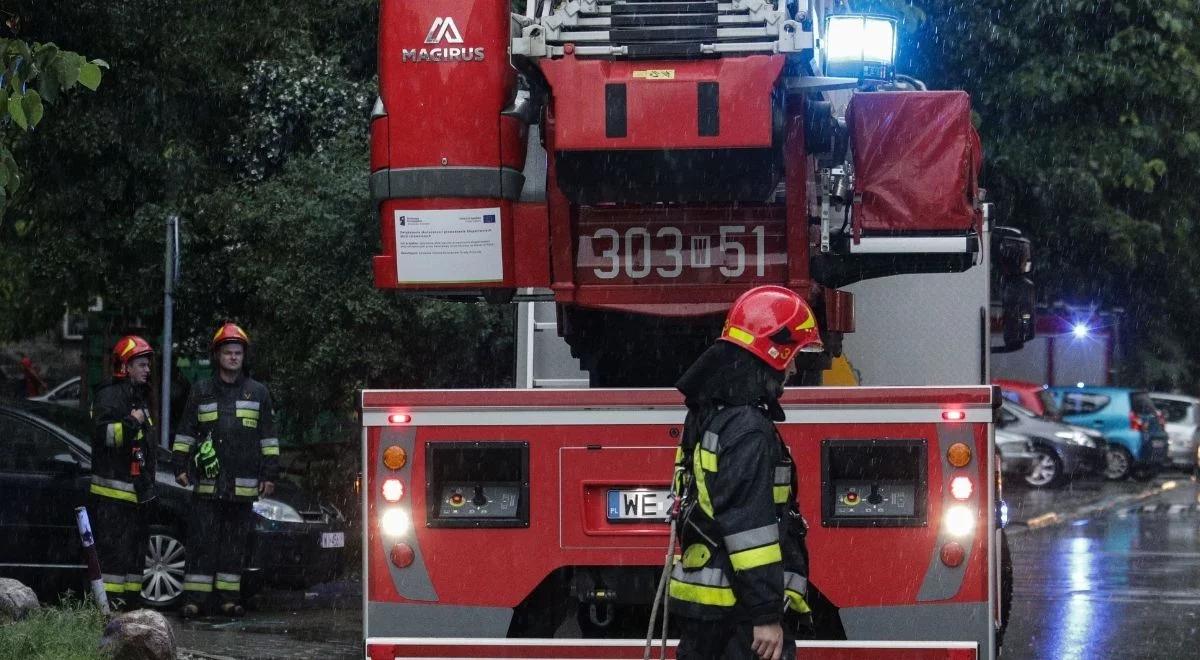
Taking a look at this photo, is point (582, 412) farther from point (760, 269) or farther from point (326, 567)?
point (326, 567)

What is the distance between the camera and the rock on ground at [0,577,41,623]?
9.92 m

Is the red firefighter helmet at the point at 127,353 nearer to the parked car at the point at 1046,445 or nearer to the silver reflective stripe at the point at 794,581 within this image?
the silver reflective stripe at the point at 794,581

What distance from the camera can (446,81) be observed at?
7.19 metres

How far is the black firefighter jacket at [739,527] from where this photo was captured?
210 inches

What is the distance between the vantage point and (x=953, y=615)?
276 inches

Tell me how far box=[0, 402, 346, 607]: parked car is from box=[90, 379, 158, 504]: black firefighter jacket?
2.07ft

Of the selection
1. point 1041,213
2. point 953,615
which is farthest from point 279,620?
point 1041,213

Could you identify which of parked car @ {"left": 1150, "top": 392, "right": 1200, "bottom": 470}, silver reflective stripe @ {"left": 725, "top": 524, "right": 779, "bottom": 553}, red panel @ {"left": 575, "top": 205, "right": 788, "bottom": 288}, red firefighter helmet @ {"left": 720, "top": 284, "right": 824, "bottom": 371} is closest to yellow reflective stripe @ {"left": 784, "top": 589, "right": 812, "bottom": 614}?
silver reflective stripe @ {"left": 725, "top": 524, "right": 779, "bottom": 553}

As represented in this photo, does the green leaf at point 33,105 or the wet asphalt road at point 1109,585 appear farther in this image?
the wet asphalt road at point 1109,585

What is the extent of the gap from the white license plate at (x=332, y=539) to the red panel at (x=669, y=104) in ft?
20.3

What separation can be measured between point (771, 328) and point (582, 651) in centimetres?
202

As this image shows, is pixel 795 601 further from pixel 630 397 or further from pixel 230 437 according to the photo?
pixel 230 437

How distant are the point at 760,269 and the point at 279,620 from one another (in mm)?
5506

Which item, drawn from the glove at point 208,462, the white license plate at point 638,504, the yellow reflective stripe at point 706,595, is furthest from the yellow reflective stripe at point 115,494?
the yellow reflective stripe at point 706,595
